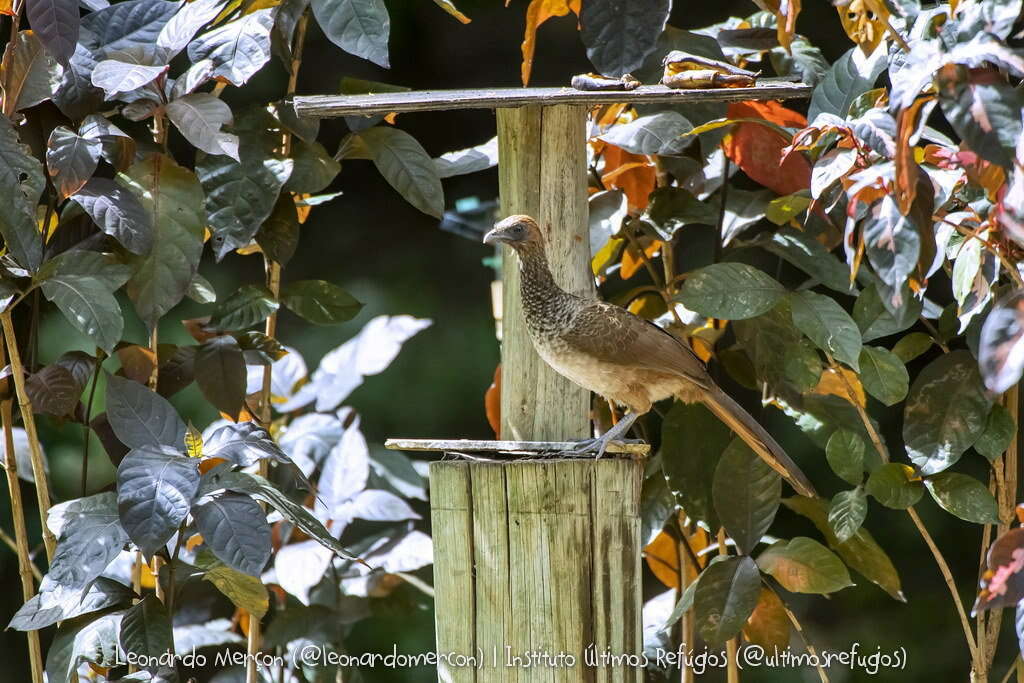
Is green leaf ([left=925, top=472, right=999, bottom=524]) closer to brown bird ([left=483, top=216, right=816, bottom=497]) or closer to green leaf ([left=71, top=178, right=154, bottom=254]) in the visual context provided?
brown bird ([left=483, top=216, right=816, bottom=497])

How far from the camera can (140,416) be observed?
2123mm

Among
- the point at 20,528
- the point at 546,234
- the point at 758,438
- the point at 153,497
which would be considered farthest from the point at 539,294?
the point at 20,528

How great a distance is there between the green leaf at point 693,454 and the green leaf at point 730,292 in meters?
0.30

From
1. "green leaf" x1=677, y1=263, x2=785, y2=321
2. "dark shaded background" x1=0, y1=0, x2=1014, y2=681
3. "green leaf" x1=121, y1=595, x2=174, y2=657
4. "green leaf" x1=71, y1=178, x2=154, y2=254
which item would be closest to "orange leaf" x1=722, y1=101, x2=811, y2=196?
"green leaf" x1=677, y1=263, x2=785, y2=321

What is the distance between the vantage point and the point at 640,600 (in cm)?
189

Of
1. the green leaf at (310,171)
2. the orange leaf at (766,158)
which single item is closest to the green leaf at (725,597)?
the orange leaf at (766,158)

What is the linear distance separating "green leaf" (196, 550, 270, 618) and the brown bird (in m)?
0.80

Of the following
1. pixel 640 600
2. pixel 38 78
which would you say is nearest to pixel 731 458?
pixel 640 600

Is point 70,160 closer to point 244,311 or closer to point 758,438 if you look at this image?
point 244,311

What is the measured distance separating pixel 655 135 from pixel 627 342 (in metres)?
0.49

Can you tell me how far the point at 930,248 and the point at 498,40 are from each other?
279 centimetres

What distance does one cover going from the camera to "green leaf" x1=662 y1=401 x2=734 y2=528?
2381 mm

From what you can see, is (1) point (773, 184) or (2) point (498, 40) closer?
(1) point (773, 184)

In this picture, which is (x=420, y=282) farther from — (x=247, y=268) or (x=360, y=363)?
(x=360, y=363)
